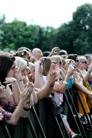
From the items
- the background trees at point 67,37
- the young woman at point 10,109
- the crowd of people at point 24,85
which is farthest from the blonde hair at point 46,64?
the background trees at point 67,37

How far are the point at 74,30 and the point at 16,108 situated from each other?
56941 millimetres

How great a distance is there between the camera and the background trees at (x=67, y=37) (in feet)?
185

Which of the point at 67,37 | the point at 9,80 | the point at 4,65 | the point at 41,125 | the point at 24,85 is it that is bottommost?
the point at 41,125

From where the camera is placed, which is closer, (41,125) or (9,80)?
(9,80)

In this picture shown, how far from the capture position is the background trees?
56438 mm

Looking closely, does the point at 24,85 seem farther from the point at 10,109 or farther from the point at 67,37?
the point at 67,37

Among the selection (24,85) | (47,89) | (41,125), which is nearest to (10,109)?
(24,85)

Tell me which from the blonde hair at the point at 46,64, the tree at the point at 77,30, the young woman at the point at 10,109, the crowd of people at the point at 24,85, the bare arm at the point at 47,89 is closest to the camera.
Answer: the young woman at the point at 10,109

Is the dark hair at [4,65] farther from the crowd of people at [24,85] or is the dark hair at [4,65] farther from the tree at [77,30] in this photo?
the tree at [77,30]

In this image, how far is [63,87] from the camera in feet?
15.6

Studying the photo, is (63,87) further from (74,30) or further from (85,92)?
(74,30)

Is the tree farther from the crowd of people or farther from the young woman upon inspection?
the young woman

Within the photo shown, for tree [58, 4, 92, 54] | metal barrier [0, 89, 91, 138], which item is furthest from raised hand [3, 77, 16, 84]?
tree [58, 4, 92, 54]

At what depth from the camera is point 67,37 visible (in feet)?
192
